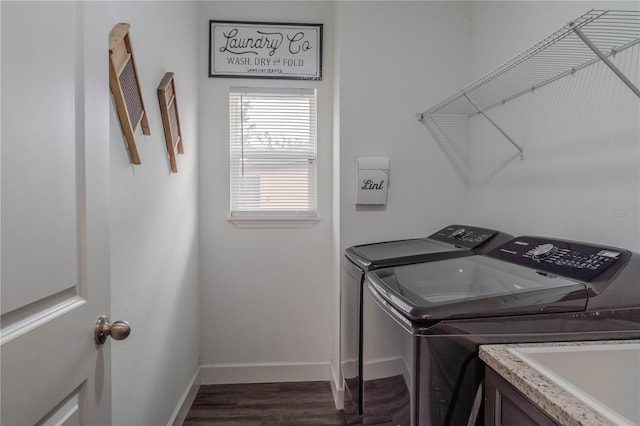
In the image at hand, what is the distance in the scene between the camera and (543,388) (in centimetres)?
67

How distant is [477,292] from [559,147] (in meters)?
0.80

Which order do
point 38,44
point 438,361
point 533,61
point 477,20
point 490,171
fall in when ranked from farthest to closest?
1. point 477,20
2. point 490,171
3. point 533,61
4. point 438,361
5. point 38,44

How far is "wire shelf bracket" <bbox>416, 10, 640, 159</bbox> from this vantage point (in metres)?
0.87

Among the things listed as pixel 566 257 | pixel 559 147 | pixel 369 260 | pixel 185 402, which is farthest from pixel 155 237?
pixel 559 147

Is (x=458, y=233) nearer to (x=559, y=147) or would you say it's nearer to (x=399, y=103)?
(x=559, y=147)

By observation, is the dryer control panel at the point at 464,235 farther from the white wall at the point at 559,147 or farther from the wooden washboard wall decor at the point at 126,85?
the wooden washboard wall decor at the point at 126,85

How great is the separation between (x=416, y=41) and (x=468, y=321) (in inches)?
68.3

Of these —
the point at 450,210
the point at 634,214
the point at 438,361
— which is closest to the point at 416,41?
the point at 450,210

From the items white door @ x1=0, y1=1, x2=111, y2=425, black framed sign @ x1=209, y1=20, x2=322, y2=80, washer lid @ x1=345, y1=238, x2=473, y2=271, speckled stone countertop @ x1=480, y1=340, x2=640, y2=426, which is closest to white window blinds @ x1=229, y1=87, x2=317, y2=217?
black framed sign @ x1=209, y1=20, x2=322, y2=80

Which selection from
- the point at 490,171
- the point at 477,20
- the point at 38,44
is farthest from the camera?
the point at 477,20

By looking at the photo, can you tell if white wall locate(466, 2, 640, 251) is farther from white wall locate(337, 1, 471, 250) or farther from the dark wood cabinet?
the dark wood cabinet

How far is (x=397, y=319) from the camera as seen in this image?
40.4 inches

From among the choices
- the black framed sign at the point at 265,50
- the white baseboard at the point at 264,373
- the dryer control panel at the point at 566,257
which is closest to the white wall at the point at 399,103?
the black framed sign at the point at 265,50

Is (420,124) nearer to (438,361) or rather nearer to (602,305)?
(602,305)
